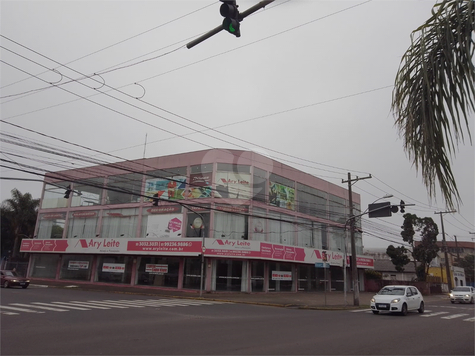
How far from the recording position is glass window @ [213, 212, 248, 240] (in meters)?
30.1

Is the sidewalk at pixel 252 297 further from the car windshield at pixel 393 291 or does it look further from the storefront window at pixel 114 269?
the car windshield at pixel 393 291

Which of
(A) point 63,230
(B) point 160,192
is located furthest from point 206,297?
(A) point 63,230

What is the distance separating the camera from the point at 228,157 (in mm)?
31859

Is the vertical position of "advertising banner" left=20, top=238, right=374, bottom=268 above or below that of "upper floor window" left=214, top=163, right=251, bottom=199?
below

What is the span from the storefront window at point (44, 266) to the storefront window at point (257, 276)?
2288 centimetres

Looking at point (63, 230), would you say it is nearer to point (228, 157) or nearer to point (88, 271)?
point (88, 271)

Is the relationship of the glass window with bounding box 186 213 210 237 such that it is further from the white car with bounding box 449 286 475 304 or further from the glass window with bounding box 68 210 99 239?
the white car with bounding box 449 286 475 304

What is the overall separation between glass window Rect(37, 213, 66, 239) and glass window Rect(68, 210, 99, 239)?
131cm

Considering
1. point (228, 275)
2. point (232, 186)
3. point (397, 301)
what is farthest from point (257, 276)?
point (397, 301)

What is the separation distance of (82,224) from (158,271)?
39.5ft

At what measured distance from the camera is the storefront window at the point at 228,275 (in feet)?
96.3

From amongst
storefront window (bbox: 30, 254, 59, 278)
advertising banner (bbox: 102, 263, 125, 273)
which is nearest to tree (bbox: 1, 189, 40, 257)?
storefront window (bbox: 30, 254, 59, 278)

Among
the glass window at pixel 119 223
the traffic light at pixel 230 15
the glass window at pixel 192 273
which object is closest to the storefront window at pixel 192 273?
the glass window at pixel 192 273

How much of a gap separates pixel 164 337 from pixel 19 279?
80.9 ft
